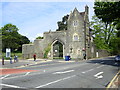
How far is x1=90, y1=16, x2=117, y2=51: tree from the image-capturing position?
209ft

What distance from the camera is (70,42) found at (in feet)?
157

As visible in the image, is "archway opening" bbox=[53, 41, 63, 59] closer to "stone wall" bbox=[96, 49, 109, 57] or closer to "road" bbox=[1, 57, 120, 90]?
"stone wall" bbox=[96, 49, 109, 57]

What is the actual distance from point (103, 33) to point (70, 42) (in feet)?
71.6

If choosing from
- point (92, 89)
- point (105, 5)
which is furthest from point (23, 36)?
point (92, 89)

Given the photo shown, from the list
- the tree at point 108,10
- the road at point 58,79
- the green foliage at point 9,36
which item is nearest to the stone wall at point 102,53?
the tree at point 108,10

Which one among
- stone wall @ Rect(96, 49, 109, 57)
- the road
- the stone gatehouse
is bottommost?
the road

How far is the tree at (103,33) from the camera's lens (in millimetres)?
63750

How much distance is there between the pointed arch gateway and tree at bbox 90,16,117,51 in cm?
2000

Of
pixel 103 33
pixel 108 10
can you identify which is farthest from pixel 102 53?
pixel 108 10

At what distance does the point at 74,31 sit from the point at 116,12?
2510cm

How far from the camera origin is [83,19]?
46.7 metres

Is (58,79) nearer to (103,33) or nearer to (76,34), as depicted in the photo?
(76,34)

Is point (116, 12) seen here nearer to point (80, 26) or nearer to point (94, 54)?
point (80, 26)

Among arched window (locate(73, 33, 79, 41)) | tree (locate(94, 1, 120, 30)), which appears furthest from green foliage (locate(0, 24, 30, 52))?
tree (locate(94, 1, 120, 30))
